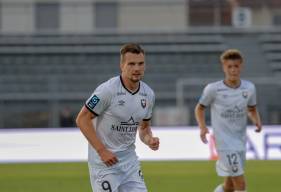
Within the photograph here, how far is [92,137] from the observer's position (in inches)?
248

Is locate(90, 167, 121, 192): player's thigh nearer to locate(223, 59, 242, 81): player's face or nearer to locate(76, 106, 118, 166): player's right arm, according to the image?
locate(76, 106, 118, 166): player's right arm

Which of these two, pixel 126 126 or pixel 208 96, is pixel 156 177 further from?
pixel 126 126

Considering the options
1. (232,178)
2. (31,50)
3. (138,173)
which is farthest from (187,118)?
(138,173)

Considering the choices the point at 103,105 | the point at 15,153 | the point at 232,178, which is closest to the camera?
the point at 103,105

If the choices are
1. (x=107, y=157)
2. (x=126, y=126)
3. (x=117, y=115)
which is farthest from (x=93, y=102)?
(x=107, y=157)

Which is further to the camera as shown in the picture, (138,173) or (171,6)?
(171,6)

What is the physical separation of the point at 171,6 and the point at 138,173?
2790 cm

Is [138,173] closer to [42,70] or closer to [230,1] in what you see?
[42,70]

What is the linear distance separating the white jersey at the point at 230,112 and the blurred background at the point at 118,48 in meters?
14.9

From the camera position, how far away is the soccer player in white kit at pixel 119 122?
643cm

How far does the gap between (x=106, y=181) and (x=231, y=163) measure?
344 cm

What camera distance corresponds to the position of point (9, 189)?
1359 cm

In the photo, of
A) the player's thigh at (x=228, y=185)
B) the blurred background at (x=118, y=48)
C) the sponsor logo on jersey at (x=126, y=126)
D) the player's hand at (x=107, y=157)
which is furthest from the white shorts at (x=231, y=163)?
the blurred background at (x=118, y=48)

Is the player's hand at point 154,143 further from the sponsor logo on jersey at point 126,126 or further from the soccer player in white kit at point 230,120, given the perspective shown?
the soccer player in white kit at point 230,120
